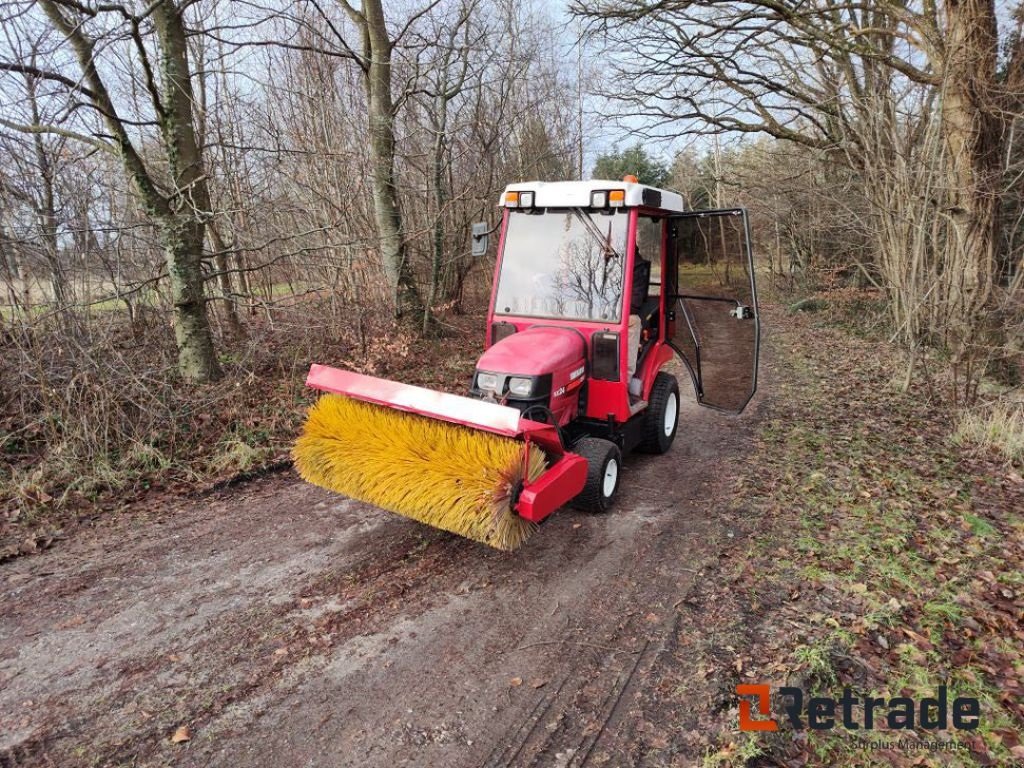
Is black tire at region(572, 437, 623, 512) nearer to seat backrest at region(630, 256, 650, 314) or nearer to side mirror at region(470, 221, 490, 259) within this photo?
seat backrest at region(630, 256, 650, 314)

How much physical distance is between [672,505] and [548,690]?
7.68 feet

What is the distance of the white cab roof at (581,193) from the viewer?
4.59 meters

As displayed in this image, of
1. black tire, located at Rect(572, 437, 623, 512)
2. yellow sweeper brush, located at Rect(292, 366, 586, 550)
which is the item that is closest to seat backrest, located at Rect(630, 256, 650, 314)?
black tire, located at Rect(572, 437, 623, 512)

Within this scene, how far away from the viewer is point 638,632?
10.6ft

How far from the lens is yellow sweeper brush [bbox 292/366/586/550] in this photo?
136 inches

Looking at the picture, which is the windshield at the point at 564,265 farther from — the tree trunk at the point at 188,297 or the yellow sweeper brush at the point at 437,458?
the tree trunk at the point at 188,297

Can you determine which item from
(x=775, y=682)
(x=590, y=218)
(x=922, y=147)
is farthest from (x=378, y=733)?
(x=922, y=147)

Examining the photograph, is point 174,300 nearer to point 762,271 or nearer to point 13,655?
point 13,655

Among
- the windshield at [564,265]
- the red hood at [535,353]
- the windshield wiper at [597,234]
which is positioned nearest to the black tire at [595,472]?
the red hood at [535,353]

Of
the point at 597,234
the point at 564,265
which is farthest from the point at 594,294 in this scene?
the point at 597,234

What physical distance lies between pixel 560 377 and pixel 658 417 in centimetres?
168

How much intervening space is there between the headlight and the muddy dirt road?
3.59ft

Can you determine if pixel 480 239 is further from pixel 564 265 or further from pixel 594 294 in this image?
pixel 594 294

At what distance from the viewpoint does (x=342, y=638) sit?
3.17 metres
